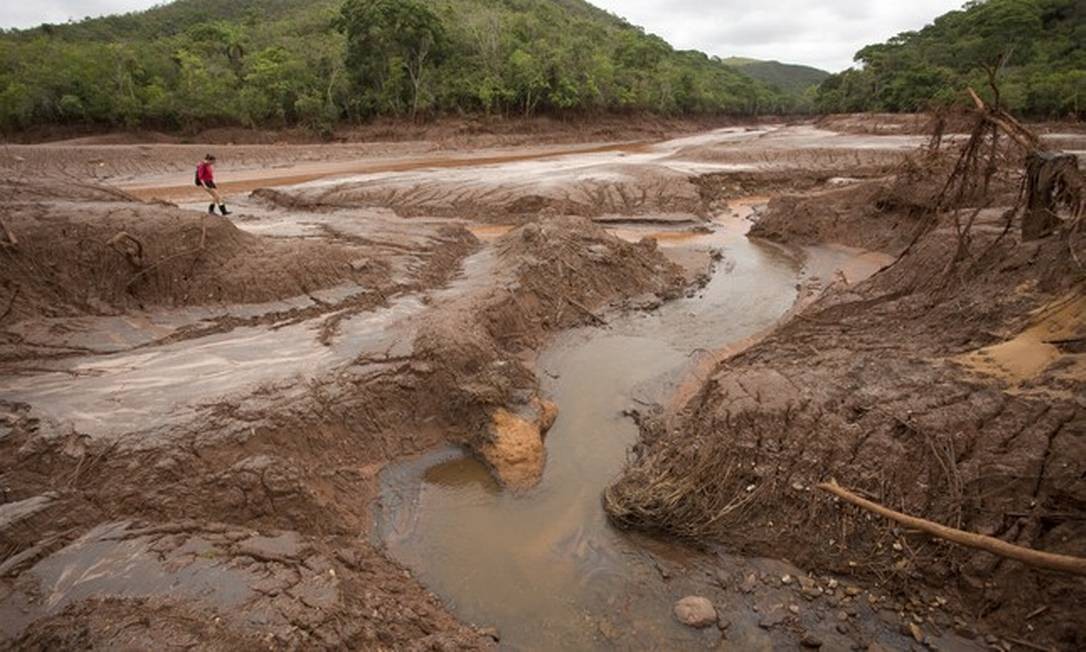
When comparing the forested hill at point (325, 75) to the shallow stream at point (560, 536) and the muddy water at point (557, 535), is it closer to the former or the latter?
the muddy water at point (557, 535)

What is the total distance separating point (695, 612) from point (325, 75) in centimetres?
4396

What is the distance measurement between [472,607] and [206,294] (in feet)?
23.8

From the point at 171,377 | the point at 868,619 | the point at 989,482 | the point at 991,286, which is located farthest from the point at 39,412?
the point at 991,286

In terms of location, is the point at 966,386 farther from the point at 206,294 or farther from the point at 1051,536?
the point at 206,294

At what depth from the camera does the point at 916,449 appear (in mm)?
4887

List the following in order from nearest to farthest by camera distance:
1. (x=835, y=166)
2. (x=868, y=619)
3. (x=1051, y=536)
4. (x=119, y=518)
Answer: (x=1051, y=536), (x=868, y=619), (x=119, y=518), (x=835, y=166)

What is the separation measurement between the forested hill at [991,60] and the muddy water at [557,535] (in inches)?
1372

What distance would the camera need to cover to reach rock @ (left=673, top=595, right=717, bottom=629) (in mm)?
4414

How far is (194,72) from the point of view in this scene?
35594 mm

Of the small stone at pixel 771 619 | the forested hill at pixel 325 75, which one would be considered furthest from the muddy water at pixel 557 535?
the forested hill at pixel 325 75

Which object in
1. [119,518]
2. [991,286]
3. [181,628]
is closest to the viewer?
[181,628]

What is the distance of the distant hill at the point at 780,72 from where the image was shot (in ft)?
476

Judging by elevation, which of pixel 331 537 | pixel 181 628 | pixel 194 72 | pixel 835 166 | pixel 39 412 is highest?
pixel 194 72

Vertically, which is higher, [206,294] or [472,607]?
[206,294]
